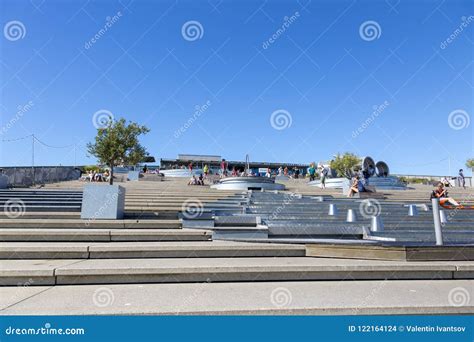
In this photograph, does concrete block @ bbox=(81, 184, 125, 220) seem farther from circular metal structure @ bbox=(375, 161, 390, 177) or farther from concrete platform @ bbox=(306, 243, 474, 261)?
circular metal structure @ bbox=(375, 161, 390, 177)

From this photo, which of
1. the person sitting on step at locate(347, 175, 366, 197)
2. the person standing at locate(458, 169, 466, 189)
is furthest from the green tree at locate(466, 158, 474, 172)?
the person sitting on step at locate(347, 175, 366, 197)

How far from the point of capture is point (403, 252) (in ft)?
16.6

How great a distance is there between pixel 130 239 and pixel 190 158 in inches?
2963

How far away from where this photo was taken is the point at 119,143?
23.5 m

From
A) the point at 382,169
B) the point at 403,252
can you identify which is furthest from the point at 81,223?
the point at 382,169

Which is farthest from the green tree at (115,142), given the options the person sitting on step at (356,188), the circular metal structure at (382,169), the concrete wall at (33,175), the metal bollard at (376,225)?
the circular metal structure at (382,169)

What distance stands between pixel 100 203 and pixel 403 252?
6.34 m

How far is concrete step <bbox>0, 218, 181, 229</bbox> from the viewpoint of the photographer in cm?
663

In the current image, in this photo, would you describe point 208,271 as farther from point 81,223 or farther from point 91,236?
point 81,223

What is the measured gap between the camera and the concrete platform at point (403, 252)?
5062 mm

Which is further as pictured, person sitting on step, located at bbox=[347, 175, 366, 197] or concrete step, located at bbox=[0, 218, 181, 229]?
person sitting on step, located at bbox=[347, 175, 366, 197]

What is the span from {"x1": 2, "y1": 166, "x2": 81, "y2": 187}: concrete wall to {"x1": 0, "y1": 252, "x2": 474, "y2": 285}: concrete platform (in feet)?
50.8

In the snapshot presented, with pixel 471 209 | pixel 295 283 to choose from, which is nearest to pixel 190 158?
pixel 471 209
